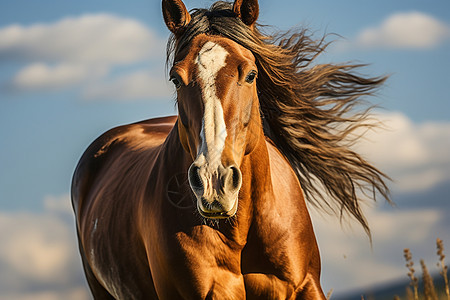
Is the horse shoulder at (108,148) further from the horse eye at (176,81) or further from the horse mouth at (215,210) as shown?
the horse mouth at (215,210)

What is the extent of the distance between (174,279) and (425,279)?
156 centimetres

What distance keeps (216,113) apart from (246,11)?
96cm

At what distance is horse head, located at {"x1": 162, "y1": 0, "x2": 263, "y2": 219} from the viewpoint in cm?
342

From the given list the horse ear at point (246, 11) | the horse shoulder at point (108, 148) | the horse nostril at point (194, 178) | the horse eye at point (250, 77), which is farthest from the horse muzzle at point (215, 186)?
the horse shoulder at point (108, 148)

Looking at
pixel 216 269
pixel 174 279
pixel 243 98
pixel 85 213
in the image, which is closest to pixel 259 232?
pixel 216 269

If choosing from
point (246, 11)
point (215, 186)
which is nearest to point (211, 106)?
point (215, 186)

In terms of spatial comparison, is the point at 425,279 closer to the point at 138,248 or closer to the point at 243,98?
the point at 243,98

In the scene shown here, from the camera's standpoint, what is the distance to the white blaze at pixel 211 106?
3479 millimetres

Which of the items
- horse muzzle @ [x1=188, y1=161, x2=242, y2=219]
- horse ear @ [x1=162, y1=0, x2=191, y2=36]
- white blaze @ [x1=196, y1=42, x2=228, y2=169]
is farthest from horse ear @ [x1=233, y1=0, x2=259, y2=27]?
horse muzzle @ [x1=188, y1=161, x2=242, y2=219]

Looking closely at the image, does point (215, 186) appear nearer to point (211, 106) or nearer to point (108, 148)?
point (211, 106)

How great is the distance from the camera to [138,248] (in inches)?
198

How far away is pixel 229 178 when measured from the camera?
3426mm

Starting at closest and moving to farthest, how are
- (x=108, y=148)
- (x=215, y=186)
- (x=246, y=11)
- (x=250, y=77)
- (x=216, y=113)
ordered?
(x=215, y=186)
(x=216, y=113)
(x=250, y=77)
(x=246, y=11)
(x=108, y=148)

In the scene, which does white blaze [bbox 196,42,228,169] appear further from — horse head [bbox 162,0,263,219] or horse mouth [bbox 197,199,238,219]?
→ horse mouth [bbox 197,199,238,219]
